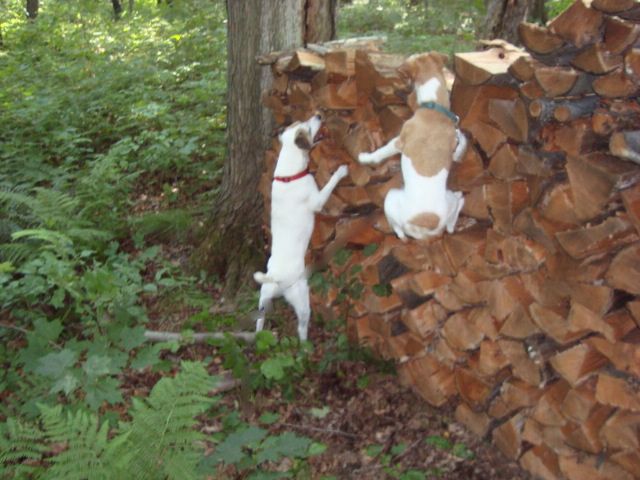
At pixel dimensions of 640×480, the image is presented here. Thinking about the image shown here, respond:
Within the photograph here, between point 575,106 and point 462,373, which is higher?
point 575,106

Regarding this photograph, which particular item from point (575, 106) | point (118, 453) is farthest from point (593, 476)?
point (118, 453)

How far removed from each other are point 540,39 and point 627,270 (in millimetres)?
979

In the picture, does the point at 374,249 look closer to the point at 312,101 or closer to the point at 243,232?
the point at 312,101

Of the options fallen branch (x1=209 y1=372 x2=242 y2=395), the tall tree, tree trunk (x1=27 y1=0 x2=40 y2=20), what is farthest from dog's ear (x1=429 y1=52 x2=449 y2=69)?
tree trunk (x1=27 y1=0 x2=40 y2=20)

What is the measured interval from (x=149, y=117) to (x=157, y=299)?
2733 mm

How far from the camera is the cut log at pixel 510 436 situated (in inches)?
121

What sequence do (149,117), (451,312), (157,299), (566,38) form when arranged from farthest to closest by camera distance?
(149,117) → (157,299) → (451,312) → (566,38)

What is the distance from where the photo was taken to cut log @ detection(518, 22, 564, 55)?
2.30m

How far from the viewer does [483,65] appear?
8.73ft

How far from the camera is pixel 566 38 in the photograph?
2252mm

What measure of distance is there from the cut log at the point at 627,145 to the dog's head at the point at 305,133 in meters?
1.98

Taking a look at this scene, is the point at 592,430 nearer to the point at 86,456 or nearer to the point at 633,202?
the point at 633,202

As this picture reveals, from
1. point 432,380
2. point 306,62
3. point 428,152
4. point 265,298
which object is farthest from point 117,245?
point 428,152

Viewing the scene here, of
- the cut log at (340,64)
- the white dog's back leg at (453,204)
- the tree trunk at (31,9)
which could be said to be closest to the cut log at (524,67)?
the white dog's back leg at (453,204)
